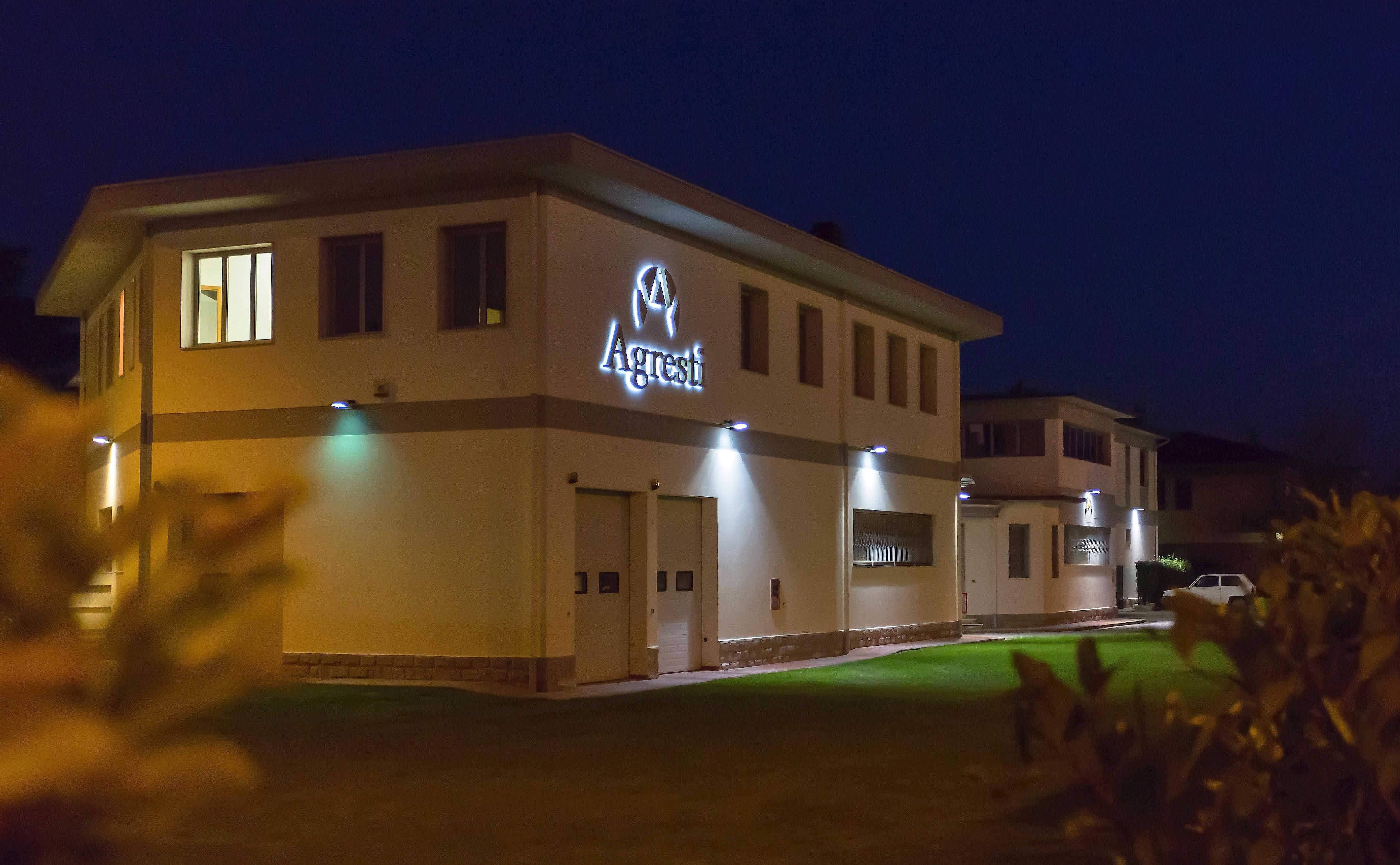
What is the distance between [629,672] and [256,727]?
23.2ft

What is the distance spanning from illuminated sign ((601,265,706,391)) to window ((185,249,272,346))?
→ 4630 millimetres

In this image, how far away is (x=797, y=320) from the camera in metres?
24.6

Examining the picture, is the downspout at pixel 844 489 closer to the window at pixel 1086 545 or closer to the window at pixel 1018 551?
the window at pixel 1018 551

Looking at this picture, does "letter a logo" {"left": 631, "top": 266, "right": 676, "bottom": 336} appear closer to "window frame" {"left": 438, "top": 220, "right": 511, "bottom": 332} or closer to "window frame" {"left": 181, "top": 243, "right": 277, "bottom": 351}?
"window frame" {"left": 438, "top": 220, "right": 511, "bottom": 332}

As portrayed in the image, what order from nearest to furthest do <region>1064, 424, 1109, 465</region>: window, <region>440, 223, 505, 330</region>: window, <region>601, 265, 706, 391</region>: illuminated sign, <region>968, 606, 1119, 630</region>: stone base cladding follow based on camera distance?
<region>440, 223, 505, 330</region>: window < <region>601, 265, 706, 391</region>: illuminated sign < <region>968, 606, 1119, 630</region>: stone base cladding < <region>1064, 424, 1109, 465</region>: window

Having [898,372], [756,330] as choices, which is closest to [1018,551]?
[898,372]

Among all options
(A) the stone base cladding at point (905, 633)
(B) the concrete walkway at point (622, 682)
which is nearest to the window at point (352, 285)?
(B) the concrete walkway at point (622, 682)

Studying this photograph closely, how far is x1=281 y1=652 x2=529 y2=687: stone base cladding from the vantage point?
1800 cm

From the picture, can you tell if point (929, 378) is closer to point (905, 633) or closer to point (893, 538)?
point (893, 538)

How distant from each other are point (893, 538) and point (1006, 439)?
13676 mm

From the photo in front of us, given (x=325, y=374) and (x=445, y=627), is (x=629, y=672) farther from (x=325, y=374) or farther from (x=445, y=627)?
(x=325, y=374)

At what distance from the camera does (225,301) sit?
1998cm

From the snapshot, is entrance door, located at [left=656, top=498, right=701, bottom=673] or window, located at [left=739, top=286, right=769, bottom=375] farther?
window, located at [left=739, top=286, right=769, bottom=375]

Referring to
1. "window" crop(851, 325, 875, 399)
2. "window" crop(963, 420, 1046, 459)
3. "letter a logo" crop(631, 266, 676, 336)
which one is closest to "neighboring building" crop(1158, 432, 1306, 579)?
"window" crop(963, 420, 1046, 459)
